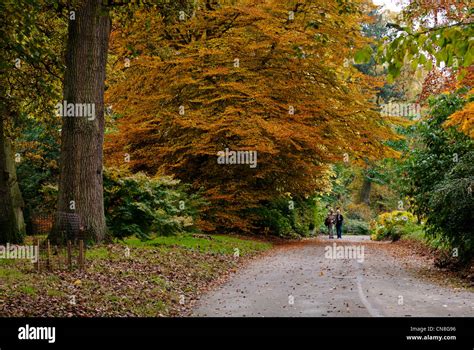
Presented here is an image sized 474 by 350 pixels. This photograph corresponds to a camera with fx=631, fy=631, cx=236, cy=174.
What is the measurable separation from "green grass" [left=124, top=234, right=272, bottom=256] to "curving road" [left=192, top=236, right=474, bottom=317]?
1637 mm

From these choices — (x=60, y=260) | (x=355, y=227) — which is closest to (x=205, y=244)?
(x=60, y=260)

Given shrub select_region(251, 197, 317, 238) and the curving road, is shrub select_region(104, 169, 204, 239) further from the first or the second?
shrub select_region(251, 197, 317, 238)

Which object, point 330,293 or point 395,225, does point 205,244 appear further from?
point 395,225

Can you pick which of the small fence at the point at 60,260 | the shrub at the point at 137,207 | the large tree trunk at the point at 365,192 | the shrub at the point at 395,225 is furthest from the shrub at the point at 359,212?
the small fence at the point at 60,260

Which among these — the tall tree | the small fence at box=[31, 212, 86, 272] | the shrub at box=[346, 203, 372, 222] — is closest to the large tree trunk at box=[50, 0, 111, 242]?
the small fence at box=[31, 212, 86, 272]

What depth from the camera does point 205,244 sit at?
19.3 meters

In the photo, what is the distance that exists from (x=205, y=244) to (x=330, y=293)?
7.54 meters

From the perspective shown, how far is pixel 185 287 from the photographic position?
12844mm

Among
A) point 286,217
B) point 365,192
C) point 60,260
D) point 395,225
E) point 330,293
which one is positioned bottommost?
point 395,225

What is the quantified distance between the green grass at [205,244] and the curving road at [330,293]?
1.64m

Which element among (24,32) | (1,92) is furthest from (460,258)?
(1,92)

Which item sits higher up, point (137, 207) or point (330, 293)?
point (137, 207)

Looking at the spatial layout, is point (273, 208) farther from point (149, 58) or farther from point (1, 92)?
point (1, 92)

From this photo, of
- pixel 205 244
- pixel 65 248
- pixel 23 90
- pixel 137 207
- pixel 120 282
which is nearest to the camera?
pixel 120 282
